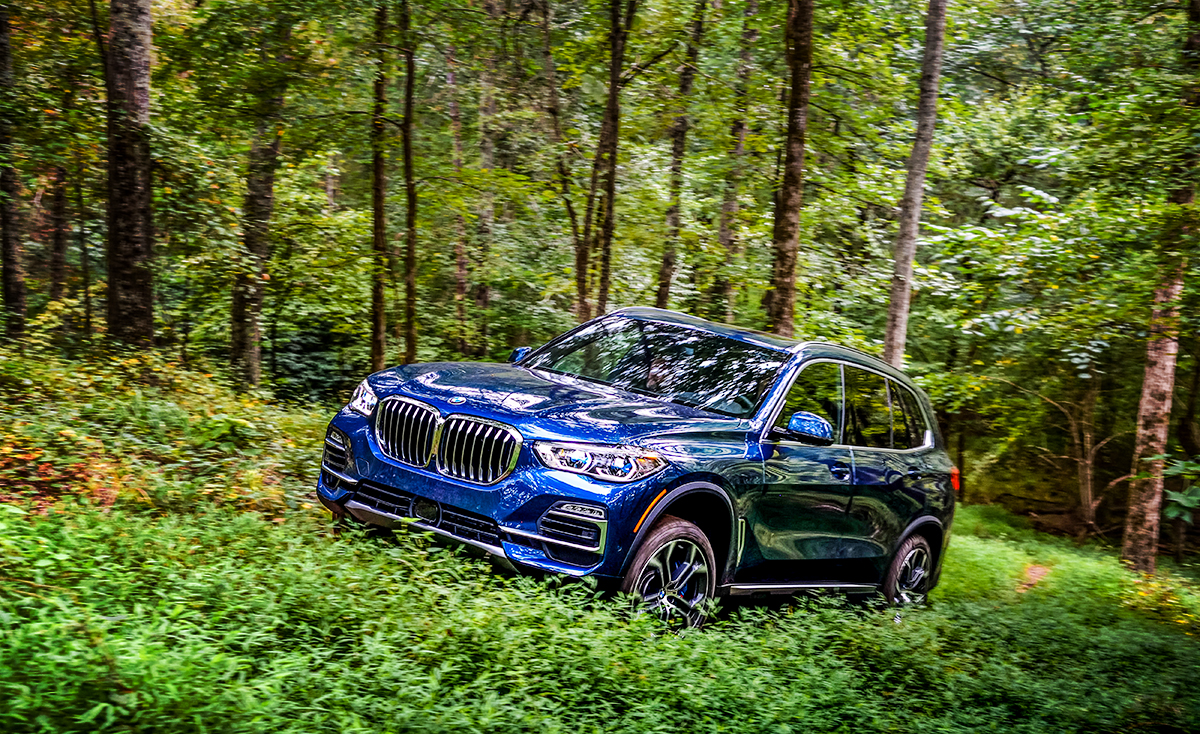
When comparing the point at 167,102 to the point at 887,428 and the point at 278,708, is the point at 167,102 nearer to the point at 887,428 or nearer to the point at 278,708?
the point at 887,428

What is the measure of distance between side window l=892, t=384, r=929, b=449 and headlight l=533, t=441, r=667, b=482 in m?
3.51

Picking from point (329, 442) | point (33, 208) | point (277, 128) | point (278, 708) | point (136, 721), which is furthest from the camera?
point (33, 208)

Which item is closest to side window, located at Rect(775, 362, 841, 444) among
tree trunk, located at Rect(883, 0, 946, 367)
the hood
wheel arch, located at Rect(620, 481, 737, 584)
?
the hood

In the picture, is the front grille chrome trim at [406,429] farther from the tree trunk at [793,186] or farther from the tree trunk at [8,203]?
the tree trunk at [8,203]

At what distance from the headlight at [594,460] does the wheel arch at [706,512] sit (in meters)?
0.24

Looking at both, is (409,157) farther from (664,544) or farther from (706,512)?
(664,544)

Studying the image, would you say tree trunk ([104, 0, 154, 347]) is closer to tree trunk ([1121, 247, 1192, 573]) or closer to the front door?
the front door

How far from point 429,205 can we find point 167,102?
3.78 m

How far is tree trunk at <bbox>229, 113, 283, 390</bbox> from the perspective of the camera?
12.5 m

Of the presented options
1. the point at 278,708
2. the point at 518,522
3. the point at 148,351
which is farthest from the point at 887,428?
the point at 148,351

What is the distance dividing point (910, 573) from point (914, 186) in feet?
20.4

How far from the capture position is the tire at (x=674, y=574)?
5.18 m

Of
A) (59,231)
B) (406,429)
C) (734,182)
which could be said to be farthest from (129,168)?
(734,182)

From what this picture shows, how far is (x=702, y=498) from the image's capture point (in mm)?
5543
